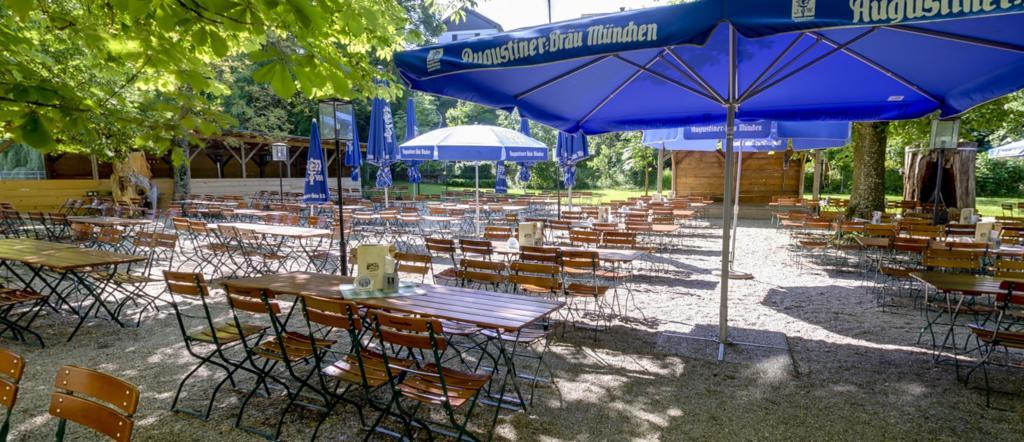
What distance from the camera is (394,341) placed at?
2951mm

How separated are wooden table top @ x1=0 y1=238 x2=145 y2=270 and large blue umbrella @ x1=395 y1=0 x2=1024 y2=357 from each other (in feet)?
11.9

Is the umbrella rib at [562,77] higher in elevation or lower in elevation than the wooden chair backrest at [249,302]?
higher

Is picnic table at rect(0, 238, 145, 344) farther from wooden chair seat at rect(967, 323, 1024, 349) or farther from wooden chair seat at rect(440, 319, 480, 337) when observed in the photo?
wooden chair seat at rect(967, 323, 1024, 349)

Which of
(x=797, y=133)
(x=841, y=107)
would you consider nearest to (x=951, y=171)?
(x=797, y=133)

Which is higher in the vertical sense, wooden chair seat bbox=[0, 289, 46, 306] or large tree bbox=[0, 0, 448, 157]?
large tree bbox=[0, 0, 448, 157]

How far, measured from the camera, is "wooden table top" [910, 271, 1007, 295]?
13.7ft

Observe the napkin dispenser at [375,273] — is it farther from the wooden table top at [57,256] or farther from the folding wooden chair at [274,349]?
the wooden table top at [57,256]

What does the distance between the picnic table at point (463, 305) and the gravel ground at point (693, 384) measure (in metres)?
0.61

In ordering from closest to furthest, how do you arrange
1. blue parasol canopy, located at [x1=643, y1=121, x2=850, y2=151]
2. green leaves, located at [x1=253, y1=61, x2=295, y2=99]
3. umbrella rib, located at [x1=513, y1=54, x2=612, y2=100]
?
1. green leaves, located at [x1=253, y1=61, x2=295, y2=99]
2. umbrella rib, located at [x1=513, y1=54, x2=612, y2=100]
3. blue parasol canopy, located at [x1=643, y1=121, x2=850, y2=151]

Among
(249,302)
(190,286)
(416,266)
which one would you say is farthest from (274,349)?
(416,266)

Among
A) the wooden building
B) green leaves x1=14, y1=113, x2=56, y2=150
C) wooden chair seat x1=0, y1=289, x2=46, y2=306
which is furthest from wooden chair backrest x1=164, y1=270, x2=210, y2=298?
the wooden building

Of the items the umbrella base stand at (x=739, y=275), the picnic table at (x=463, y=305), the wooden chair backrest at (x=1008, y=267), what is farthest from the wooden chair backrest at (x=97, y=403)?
the umbrella base stand at (x=739, y=275)

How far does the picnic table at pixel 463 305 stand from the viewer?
335 cm

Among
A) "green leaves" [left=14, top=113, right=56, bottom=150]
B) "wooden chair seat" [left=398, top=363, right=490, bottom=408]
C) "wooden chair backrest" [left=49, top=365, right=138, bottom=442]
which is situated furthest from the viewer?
"wooden chair seat" [left=398, top=363, right=490, bottom=408]
